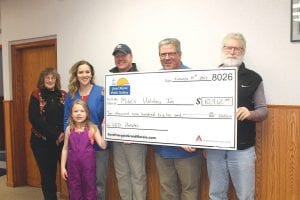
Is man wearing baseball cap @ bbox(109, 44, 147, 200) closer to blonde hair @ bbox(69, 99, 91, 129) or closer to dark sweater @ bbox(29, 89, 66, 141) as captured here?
blonde hair @ bbox(69, 99, 91, 129)

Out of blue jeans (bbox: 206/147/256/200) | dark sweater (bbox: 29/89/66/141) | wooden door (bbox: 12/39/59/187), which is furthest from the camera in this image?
wooden door (bbox: 12/39/59/187)

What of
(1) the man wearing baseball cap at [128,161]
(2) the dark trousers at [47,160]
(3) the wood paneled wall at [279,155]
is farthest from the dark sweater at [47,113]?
(3) the wood paneled wall at [279,155]

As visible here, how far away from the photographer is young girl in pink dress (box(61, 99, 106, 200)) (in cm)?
272

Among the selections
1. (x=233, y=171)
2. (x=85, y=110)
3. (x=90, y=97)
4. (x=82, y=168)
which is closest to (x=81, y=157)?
(x=82, y=168)

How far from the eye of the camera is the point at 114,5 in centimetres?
329

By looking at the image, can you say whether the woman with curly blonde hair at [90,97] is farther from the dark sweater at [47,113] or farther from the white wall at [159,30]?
the white wall at [159,30]

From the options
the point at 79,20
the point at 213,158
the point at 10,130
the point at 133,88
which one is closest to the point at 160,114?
the point at 133,88

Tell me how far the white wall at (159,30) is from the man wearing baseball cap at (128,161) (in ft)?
1.08

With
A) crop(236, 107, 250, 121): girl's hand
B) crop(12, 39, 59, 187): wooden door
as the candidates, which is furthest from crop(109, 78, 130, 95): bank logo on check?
crop(12, 39, 59, 187): wooden door

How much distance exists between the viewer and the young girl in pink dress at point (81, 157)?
2721 mm

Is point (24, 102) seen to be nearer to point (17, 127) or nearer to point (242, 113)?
point (17, 127)

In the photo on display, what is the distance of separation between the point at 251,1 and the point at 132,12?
1158 mm

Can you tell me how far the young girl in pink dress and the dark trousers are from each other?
0.58 meters

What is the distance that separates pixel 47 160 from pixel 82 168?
0.72 metres
